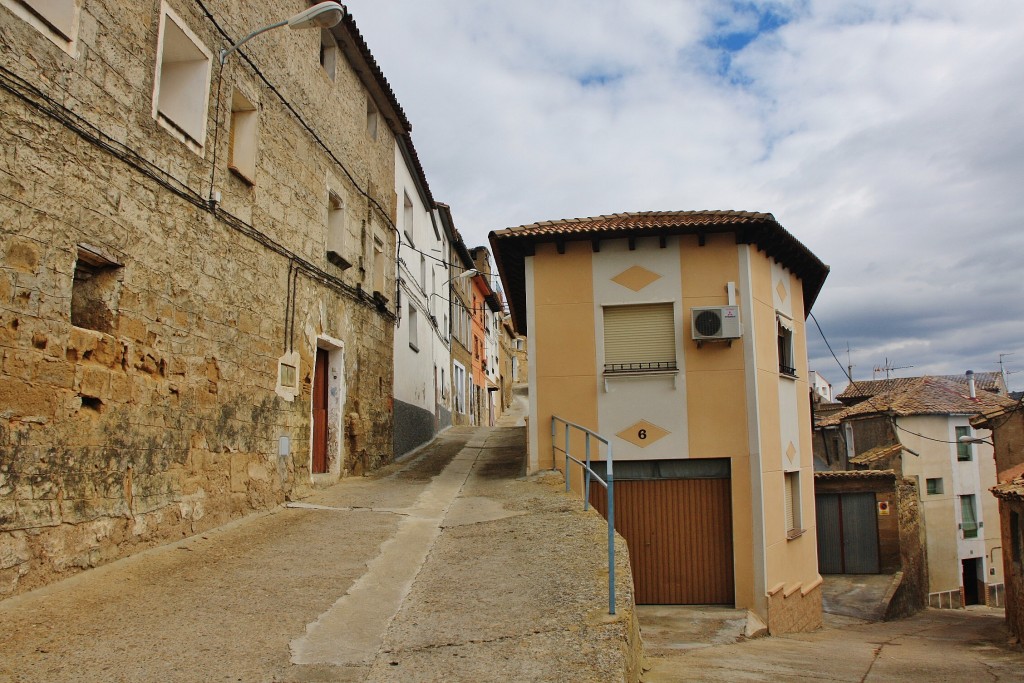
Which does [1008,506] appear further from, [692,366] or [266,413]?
[266,413]

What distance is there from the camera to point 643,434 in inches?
429

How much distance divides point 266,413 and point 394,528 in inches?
90.0

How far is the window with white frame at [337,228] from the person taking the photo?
11750 mm

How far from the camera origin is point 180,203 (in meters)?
7.46

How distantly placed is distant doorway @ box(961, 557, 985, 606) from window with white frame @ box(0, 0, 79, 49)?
99.1 feet

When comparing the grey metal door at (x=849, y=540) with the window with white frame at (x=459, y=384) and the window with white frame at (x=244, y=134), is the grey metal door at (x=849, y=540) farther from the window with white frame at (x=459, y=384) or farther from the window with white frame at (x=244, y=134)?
the window with white frame at (x=244, y=134)

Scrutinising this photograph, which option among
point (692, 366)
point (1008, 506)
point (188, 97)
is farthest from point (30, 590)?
point (1008, 506)

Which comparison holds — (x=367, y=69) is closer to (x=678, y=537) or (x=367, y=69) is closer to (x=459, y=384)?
(x=678, y=537)

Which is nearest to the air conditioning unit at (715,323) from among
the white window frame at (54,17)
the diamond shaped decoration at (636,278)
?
the diamond shaped decoration at (636,278)

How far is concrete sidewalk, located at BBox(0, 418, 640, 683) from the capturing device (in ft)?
13.9

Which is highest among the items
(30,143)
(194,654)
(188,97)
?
(188,97)

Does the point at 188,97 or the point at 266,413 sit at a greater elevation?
the point at 188,97

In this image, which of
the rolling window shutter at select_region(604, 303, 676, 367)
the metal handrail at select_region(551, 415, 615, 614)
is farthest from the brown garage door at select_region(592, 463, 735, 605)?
the rolling window shutter at select_region(604, 303, 676, 367)

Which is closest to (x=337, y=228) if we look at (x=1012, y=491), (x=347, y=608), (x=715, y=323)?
(x=715, y=323)
